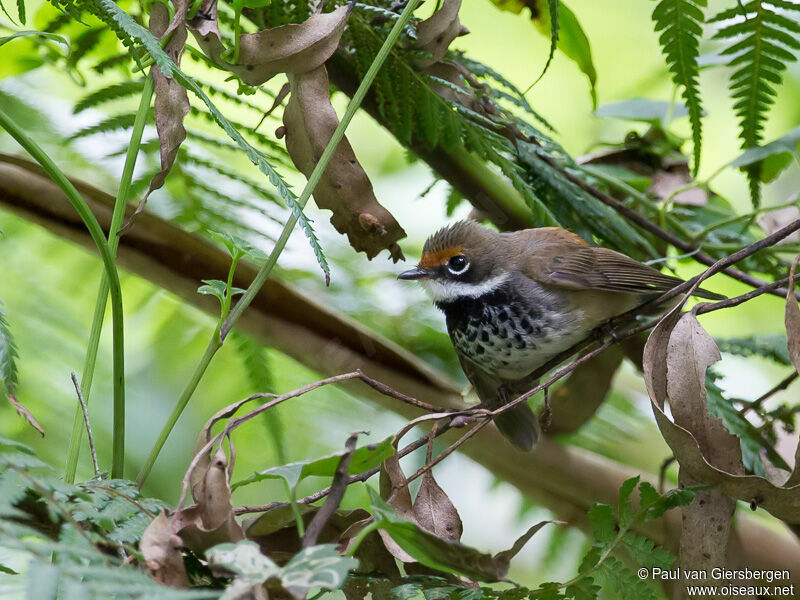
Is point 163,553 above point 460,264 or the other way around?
the other way around

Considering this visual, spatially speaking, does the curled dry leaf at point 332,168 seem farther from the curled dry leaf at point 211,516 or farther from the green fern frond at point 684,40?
the green fern frond at point 684,40

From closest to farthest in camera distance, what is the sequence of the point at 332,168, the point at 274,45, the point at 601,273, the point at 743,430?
the point at 274,45 < the point at 332,168 < the point at 743,430 < the point at 601,273

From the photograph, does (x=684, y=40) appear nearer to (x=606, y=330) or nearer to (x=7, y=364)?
(x=606, y=330)

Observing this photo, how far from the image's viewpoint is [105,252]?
4.55 feet

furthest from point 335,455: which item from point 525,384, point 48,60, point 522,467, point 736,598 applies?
point 522,467

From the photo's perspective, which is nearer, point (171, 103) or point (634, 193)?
point (171, 103)

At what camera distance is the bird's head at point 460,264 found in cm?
269

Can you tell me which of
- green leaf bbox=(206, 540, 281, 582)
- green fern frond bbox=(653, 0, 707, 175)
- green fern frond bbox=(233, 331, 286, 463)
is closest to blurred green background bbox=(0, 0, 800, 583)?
green fern frond bbox=(233, 331, 286, 463)

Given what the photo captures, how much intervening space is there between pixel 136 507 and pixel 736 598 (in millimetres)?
1191

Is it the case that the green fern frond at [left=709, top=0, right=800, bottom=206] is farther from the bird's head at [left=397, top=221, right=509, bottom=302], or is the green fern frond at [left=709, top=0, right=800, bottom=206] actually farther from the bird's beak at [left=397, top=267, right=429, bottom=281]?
the bird's beak at [left=397, top=267, right=429, bottom=281]

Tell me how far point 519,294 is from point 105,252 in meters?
1.47

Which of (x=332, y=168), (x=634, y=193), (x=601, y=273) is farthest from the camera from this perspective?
(x=634, y=193)

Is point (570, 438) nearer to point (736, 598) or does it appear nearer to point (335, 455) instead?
point (736, 598)

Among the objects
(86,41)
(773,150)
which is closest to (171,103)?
(86,41)
